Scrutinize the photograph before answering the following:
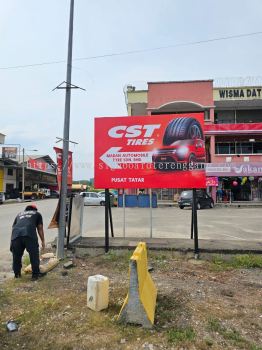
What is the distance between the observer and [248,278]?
6.66 m

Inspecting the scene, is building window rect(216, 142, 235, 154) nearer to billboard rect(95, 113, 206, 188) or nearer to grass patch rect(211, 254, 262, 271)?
billboard rect(95, 113, 206, 188)

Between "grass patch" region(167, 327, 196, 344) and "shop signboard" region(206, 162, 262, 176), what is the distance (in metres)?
31.5

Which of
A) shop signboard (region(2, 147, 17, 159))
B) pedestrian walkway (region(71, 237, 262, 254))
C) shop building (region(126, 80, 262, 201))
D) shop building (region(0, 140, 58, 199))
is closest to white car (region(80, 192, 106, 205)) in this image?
shop building (region(126, 80, 262, 201))

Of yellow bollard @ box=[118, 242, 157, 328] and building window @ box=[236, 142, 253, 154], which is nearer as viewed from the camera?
yellow bollard @ box=[118, 242, 157, 328]

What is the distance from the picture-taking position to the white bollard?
16.3 ft

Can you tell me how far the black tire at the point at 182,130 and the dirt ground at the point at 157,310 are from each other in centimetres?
294

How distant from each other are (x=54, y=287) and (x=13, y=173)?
5412 cm

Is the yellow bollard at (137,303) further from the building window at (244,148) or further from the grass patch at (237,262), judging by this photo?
the building window at (244,148)

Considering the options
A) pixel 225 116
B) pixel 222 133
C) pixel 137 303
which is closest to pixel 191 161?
pixel 137 303

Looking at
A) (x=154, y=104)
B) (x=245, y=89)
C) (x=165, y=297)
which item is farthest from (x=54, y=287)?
(x=245, y=89)

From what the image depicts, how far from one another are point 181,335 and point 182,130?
536cm

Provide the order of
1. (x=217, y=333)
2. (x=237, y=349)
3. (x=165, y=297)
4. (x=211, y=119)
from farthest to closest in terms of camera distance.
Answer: (x=211, y=119) → (x=165, y=297) → (x=217, y=333) → (x=237, y=349)

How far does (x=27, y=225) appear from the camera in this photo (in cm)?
693

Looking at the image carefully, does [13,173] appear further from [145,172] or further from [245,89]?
[145,172]
